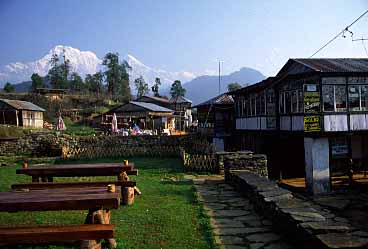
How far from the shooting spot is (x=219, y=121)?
96.7 ft

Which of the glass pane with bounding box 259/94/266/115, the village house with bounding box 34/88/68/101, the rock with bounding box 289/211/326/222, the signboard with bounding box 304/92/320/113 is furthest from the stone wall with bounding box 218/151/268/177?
the village house with bounding box 34/88/68/101

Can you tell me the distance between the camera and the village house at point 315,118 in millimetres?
15719

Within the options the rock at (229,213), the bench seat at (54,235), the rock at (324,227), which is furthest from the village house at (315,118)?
the bench seat at (54,235)

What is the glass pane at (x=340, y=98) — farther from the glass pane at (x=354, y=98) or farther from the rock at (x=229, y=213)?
the rock at (x=229, y=213)

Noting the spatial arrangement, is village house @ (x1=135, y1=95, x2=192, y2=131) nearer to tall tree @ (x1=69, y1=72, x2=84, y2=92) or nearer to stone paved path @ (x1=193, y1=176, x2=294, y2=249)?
tall tree @ (x1=69, y1=72, x2=84, y2=92)

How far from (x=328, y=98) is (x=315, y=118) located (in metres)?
1.17

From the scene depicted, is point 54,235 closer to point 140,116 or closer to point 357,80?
point 357,80

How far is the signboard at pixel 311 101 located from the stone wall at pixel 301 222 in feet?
25.1

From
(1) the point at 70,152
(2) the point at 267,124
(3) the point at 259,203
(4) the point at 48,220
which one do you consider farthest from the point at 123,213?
(1) the point at 70,152

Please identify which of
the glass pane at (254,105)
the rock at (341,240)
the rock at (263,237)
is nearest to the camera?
the rock at (341,240)

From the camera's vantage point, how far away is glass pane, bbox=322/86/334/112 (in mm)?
15789

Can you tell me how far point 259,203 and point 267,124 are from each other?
12.5 m

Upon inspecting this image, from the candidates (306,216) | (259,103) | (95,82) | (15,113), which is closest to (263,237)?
(306,216)

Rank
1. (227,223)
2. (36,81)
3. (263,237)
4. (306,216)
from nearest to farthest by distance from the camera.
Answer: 1. (306,216)
2. (263,237)
3. (227,223)
4. (36,81)
